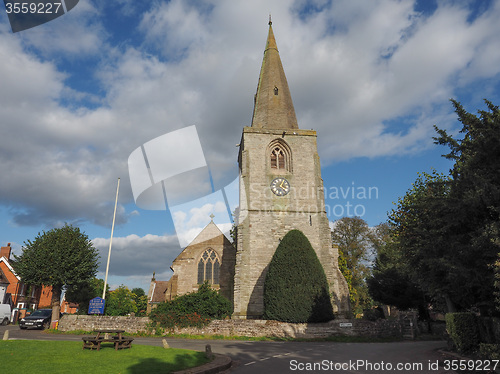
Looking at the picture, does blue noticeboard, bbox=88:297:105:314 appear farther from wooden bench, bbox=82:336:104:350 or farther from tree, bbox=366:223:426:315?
tree, bbox=366:223:426:315

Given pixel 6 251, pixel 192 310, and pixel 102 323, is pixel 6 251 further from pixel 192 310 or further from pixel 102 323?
pixel 192 310

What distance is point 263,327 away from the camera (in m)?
20.0

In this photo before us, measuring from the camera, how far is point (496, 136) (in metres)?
10.3

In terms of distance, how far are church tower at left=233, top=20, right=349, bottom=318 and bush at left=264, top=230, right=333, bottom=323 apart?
8.38ft

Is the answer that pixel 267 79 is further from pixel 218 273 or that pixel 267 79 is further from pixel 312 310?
pixel 312 310

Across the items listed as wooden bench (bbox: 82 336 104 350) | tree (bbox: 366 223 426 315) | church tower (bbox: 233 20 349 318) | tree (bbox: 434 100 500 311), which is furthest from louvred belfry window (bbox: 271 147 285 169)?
wooden bench (bbox: 82 336 104 350)

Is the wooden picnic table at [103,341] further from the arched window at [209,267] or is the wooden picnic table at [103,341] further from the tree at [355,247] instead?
the tree at [355,247]

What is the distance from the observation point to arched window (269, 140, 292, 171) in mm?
29422

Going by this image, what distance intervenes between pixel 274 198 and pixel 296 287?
861 cm

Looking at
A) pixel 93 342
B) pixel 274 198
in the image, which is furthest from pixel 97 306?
pixel 274 198

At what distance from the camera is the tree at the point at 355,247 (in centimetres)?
4094

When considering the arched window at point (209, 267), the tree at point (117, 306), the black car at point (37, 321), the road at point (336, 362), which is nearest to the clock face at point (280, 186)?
the arched window at point (209, 267)

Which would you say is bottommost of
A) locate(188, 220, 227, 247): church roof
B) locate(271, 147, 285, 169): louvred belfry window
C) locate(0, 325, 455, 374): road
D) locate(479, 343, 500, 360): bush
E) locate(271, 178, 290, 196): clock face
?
locate(0, 325, 455, 374): road

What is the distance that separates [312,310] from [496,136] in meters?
14.4
